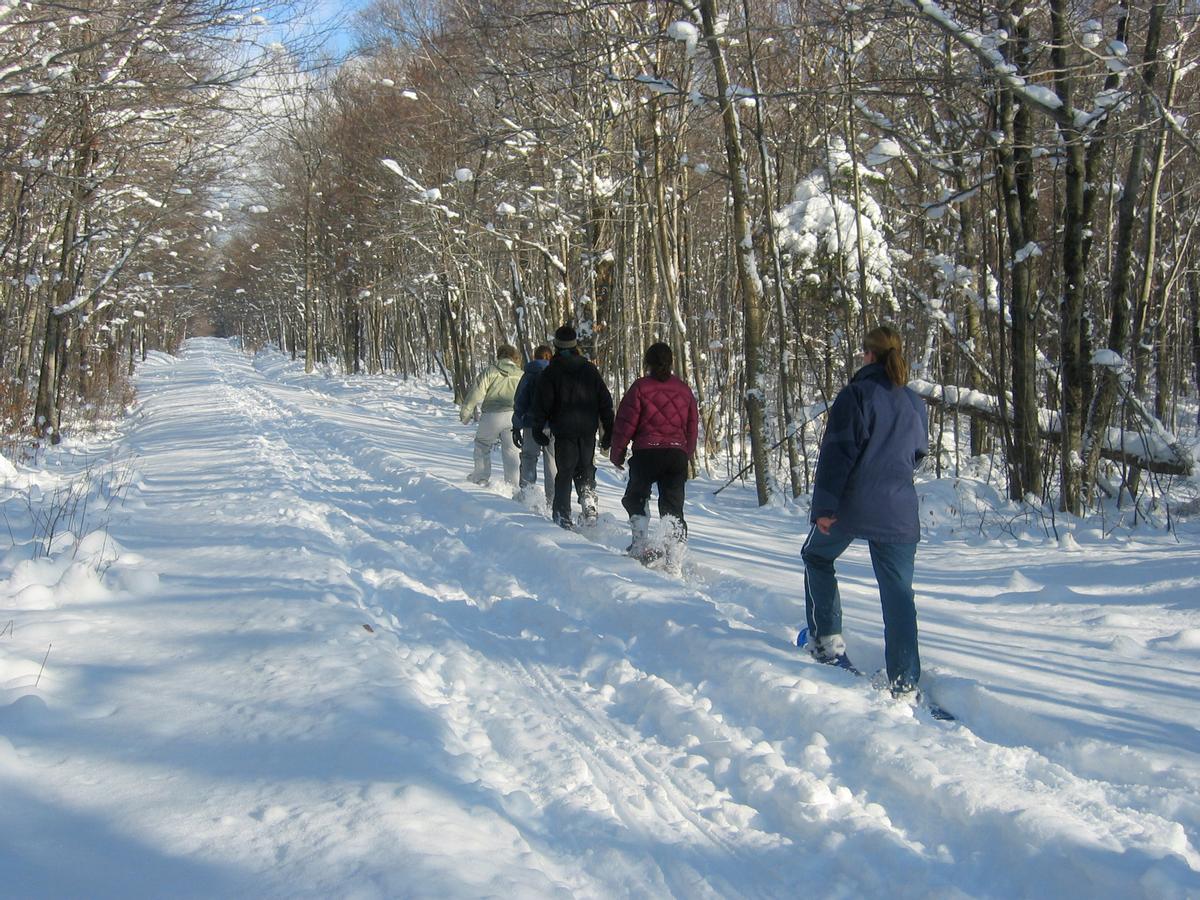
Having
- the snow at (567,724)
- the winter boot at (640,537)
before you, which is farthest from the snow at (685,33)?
the snow at (567,724)

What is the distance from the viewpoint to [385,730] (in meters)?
3.67

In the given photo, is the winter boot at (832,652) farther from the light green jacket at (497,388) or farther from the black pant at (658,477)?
the light green jacket at (497,388)

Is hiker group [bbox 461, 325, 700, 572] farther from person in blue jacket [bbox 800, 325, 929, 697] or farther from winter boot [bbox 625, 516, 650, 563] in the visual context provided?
person in blue jacket [bbox 800, 325, 929, 697]

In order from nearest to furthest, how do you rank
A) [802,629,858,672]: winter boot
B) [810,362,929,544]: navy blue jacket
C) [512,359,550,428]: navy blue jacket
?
1. [810,362,929,544]: navy blue jacket
2. [802,629,858,672]: winter boot
3. [512,359,550,428]: navy blue jacket

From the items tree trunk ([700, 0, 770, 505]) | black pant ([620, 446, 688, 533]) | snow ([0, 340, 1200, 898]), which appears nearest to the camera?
snow ([0, 340, 1200, 898])

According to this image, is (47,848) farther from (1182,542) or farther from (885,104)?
(885,104)

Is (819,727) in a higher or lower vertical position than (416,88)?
lower

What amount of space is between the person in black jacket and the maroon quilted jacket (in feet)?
4.09

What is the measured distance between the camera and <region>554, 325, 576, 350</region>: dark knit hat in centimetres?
841

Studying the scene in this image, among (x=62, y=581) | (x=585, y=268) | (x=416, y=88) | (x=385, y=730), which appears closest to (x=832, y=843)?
(x=385, y=730)

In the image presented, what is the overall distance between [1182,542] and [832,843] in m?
6.04

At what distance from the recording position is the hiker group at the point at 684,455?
14.3 feet

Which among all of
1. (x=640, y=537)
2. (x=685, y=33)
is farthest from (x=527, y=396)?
(x=685, y=33)

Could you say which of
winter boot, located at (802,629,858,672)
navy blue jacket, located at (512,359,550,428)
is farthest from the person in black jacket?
winter boot, located at (802,629,858,672)
